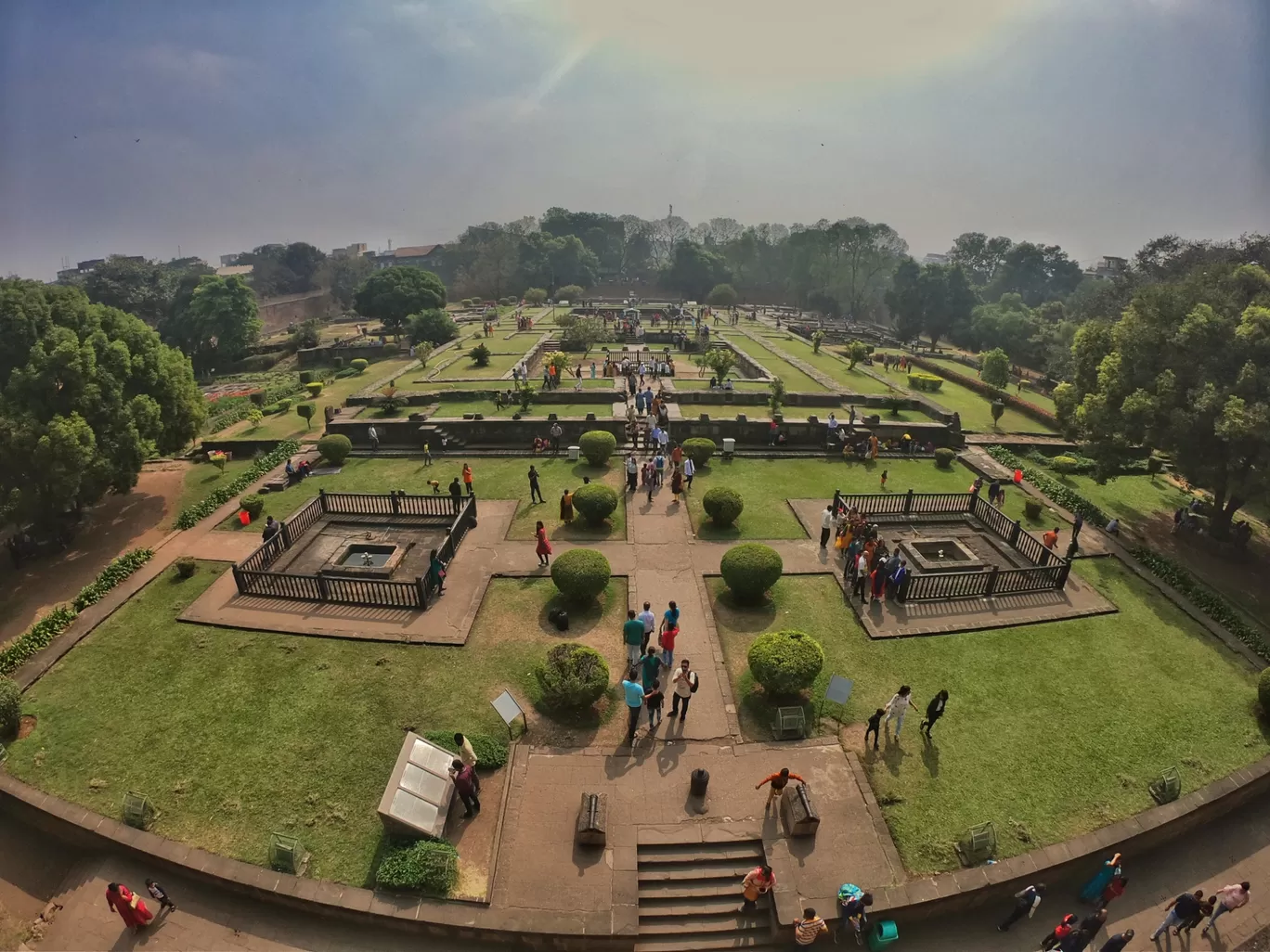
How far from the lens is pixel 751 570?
12.5 meters

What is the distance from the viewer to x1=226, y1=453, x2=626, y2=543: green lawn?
16312 mm

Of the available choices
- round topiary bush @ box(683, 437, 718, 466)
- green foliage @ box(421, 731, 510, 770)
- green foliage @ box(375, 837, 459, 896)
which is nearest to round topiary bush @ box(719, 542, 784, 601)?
green foliage @ box(421, 731, 510, 770)

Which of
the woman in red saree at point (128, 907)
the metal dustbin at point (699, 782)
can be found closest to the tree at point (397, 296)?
the woman in red saree at point (128, 907)

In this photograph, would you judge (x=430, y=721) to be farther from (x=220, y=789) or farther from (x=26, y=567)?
(x=26, y=567)

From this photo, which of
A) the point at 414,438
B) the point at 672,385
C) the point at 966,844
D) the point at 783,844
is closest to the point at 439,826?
the point at 783,844

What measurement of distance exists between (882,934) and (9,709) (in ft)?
44.1

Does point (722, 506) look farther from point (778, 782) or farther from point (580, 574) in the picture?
point (778, 782)

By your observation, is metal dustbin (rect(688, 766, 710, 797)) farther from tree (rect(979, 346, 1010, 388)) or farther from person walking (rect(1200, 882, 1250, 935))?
tree (rect(979, 346, 1010, 388))

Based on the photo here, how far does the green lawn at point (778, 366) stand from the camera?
31.3 meters

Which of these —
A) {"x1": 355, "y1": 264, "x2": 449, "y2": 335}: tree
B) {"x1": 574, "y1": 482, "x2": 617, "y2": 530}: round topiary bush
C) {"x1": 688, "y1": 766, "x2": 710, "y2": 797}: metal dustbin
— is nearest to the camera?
{"x1": 688, "y1": 766, "x2": 710, "y2": 797}: metal dustbin

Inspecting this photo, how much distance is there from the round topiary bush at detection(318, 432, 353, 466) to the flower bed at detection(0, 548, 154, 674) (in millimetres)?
6296

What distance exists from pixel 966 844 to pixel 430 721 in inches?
315

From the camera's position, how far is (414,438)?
75.4 feet

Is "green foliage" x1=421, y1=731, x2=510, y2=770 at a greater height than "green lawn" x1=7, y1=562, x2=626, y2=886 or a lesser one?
greater
